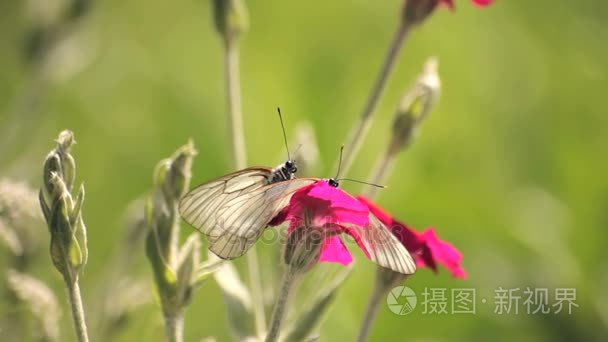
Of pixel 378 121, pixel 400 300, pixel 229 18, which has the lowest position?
pixel 400 300

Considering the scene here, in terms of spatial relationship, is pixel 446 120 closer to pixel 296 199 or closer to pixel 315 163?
pixel 315 163

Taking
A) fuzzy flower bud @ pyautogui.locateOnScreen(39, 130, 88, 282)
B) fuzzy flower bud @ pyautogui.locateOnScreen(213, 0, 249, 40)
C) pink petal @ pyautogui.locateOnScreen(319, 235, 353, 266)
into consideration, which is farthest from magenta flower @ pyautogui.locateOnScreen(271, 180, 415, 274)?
fuzzy flower bud @ pyautogui.locateOnScreen(213, 0, 249, 40)

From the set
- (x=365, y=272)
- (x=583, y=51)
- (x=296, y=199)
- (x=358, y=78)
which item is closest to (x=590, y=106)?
(x=583, y=51)

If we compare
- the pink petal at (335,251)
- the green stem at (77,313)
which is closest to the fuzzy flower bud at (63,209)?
the green stem at (77,313)

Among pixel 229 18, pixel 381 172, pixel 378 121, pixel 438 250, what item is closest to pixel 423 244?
pixel 438 250

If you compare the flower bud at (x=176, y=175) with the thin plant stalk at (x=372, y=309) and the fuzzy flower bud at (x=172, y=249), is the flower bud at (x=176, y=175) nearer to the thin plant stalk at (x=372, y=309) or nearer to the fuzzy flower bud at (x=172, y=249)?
the fuzzy flower bud at (x=172, y=249)

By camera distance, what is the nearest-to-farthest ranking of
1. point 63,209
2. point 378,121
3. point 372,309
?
1. point 63,209
2. point 372,309
3. point 378,121

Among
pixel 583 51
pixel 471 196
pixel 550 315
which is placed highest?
pixel 583 51

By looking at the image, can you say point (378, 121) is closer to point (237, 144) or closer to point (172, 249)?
point (237, 144)
